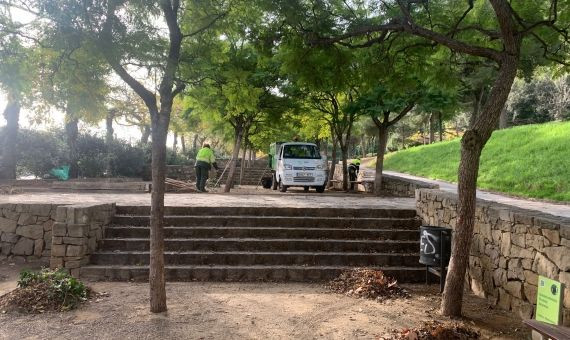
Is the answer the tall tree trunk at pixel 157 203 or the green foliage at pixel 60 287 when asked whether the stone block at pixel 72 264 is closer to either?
the green foliage at pixel 60 287

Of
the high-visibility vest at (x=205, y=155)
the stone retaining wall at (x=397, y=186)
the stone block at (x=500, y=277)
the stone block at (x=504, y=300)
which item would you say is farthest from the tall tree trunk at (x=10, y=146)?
the stone block at (x=504, y=300)

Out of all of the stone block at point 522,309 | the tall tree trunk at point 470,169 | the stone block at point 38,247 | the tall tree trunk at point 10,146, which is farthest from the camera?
the tall tree trunk at point 10,146

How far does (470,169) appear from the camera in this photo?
5.38m

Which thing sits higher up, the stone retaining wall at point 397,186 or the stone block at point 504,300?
the stone retaining wall at point 397,186

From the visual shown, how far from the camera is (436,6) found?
7.15 m

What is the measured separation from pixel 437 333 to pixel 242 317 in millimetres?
2296

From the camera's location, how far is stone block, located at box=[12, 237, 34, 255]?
847 centimetres

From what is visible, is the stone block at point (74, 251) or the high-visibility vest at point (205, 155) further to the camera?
the high-visibility vest at point (205, 155)

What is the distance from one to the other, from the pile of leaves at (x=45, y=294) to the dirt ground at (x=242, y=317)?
168mm

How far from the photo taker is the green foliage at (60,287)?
19.0 ft

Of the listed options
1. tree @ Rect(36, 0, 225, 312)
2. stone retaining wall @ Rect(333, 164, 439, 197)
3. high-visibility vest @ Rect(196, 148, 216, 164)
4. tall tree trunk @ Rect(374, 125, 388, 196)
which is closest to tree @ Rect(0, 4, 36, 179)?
tree @ Rect(36, 0, 225, 312)

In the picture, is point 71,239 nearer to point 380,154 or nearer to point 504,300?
point 504,300

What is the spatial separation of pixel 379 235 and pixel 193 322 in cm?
453

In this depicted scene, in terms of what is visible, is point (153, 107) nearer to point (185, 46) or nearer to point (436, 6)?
point (185, 46)
